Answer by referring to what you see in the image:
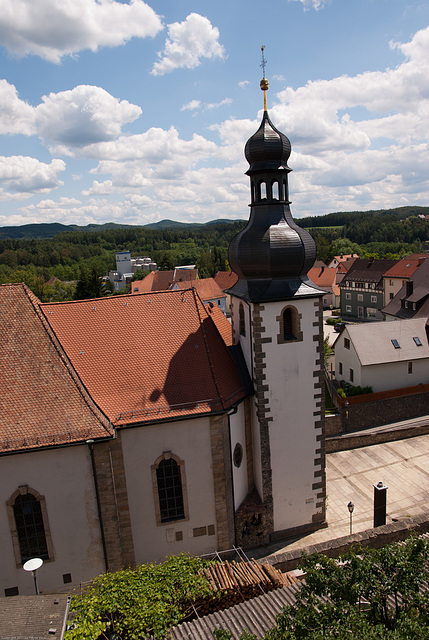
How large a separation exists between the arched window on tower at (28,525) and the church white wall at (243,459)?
743 cm

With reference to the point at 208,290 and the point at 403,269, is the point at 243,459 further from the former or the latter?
the point at 208,290

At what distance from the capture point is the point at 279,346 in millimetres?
18078

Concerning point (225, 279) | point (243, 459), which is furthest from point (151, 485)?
point (225, 279)

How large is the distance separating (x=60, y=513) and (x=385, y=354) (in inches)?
1117

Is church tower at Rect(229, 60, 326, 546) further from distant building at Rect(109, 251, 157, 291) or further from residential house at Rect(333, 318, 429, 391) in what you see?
distant building at Rect(109, 251, 157, 291)

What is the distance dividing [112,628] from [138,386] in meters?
8.07

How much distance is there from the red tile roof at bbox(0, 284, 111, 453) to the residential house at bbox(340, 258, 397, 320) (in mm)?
61114

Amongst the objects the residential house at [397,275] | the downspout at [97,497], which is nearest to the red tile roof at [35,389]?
the downspout at [97,497]

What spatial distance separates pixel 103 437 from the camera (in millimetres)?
14906

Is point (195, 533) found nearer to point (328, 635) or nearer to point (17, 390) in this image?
point (17, 390)

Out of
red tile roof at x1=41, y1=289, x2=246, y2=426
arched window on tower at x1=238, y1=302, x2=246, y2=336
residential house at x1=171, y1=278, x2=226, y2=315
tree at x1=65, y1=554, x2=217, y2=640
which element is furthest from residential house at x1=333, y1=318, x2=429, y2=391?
residential house at x1=171, y1=278, x2=226, y2=315

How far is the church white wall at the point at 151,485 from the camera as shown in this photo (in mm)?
16312

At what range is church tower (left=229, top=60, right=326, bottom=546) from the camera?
17.6 metres

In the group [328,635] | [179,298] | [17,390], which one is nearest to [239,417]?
[179,298]
